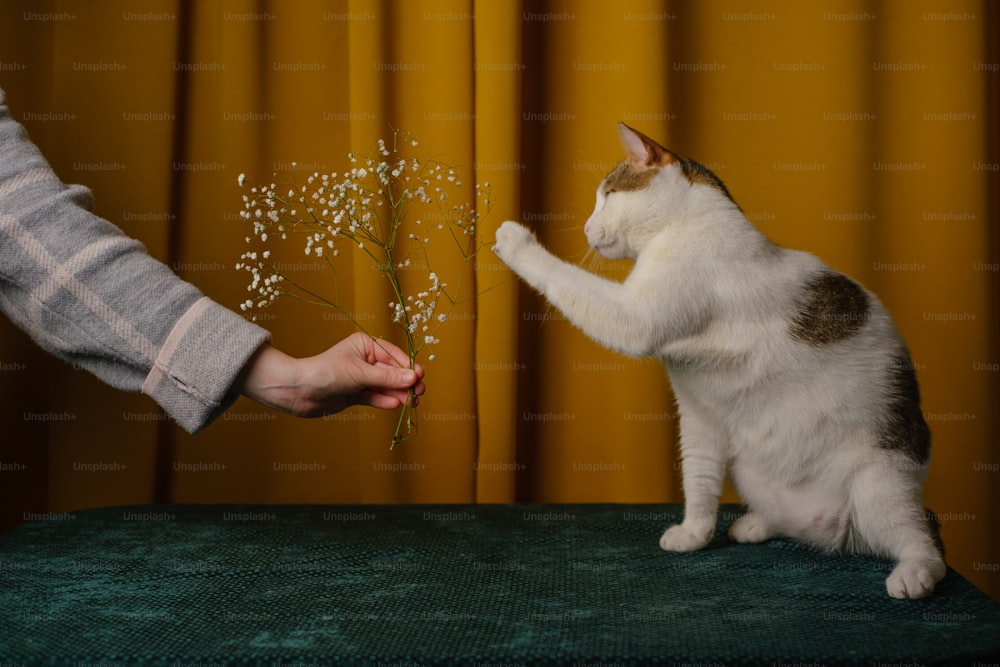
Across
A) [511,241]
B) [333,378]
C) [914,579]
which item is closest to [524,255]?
[511,241]

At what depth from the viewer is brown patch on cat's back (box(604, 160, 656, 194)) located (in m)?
1.31

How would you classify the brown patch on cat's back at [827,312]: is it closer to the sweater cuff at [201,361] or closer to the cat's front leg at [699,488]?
the cat's front leg at [699,488]

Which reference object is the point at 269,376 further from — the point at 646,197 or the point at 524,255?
the point at 646,197

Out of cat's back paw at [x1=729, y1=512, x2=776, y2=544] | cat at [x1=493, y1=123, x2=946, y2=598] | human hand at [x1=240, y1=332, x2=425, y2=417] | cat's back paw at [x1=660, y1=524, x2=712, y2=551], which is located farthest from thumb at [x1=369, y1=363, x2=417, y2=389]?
cat's back paw at [x1=729, y1=512, x2=776, y2=544]

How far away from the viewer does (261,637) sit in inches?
38.2

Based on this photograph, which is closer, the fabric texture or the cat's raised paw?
the fabric texture

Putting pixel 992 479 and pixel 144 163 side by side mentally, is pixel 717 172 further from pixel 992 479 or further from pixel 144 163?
pixel 144 163

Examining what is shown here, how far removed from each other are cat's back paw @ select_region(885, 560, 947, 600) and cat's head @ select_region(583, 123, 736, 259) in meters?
0.56

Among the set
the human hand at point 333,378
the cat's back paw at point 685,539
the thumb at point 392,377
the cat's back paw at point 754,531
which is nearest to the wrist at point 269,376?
the human hand at point 333,378

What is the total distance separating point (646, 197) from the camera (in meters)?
1.30

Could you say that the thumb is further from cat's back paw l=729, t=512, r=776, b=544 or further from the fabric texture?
cat's back paw l=729, t=512, r=776, b=544

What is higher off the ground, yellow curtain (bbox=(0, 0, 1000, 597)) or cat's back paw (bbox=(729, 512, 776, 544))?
yellow curtain (bbox=(0, 0, 1000, 597))

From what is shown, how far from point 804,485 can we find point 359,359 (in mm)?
689

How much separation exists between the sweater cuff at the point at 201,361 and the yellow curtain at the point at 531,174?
84cm
